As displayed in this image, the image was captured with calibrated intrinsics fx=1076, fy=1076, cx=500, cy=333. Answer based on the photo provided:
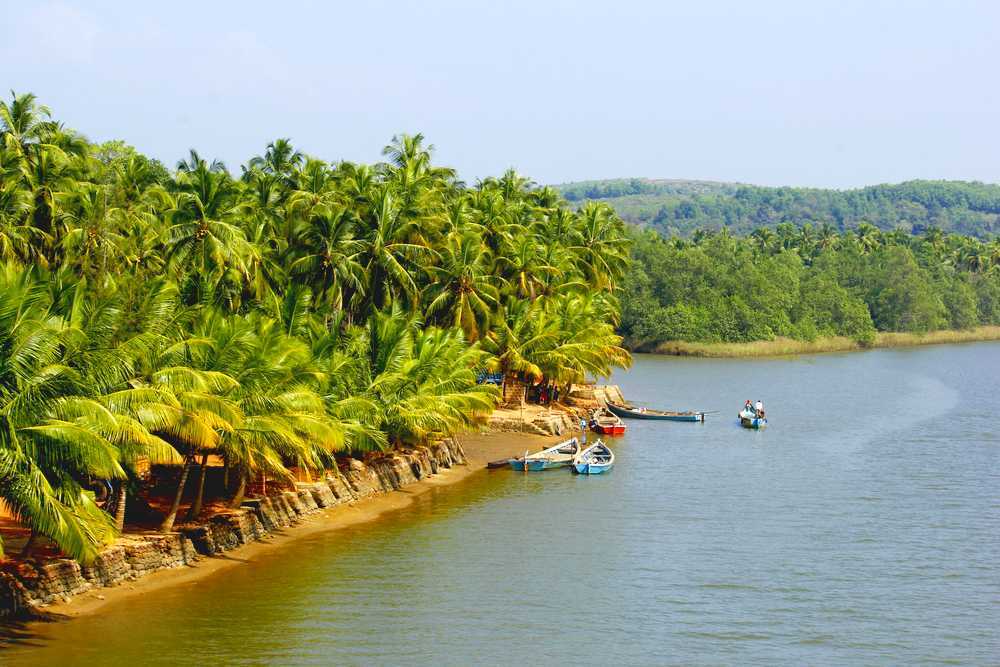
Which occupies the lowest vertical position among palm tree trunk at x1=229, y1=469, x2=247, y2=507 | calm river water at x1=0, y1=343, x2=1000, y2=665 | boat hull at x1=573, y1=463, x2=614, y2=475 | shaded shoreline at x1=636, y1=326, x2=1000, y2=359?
calm river water at x1=0, y1=343, x2=1000, y2=665

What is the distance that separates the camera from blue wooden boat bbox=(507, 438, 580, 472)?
47906mm

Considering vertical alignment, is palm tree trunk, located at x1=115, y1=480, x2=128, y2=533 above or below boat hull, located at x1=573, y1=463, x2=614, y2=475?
above

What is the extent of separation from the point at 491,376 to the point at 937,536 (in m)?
31.2

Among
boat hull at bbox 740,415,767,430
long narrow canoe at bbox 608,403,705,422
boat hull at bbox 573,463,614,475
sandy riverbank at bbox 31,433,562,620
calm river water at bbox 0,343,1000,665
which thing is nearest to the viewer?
calm river water at bbox 0,343,1000,665

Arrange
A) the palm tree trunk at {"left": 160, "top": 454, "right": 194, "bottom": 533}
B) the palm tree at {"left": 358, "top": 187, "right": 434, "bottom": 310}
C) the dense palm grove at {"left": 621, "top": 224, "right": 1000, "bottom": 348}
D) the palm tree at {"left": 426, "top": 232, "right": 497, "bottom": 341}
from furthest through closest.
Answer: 1. the dense palm grove at {"left": 621, "top": 224, "right": 1000, "bottom": 348}
2. the palm tree at {"left": 426, "top": 232, "right": 497, "bottom": 341}
3. the palm tree at {"left": 358, "top": 187, "right": 434, "bottom": 310}
4. the palm tree trunk at {"left": 160, "top": 454, "right": 194, "bottom": 533}

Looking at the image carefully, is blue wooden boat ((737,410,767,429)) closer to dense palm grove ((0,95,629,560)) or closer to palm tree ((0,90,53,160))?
dense palm grove ((0,95,629,560))

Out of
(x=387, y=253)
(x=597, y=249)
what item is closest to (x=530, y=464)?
(x=387, y=253)

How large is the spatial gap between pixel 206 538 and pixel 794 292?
10536 cm

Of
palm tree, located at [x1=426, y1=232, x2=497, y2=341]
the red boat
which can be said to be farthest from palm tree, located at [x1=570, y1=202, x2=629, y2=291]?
palm tree, located at [x1=426, y1=232, x2=497, y2=341]

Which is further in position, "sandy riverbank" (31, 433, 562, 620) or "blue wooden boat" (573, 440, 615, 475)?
"blue wooden boat" (573, 440, 615, 475)

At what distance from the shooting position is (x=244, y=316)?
4138 centimetres

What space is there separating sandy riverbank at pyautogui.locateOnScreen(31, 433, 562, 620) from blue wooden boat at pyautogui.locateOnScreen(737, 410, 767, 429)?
13439 millimetres

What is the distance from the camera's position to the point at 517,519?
128ft

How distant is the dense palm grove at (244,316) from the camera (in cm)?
2372
